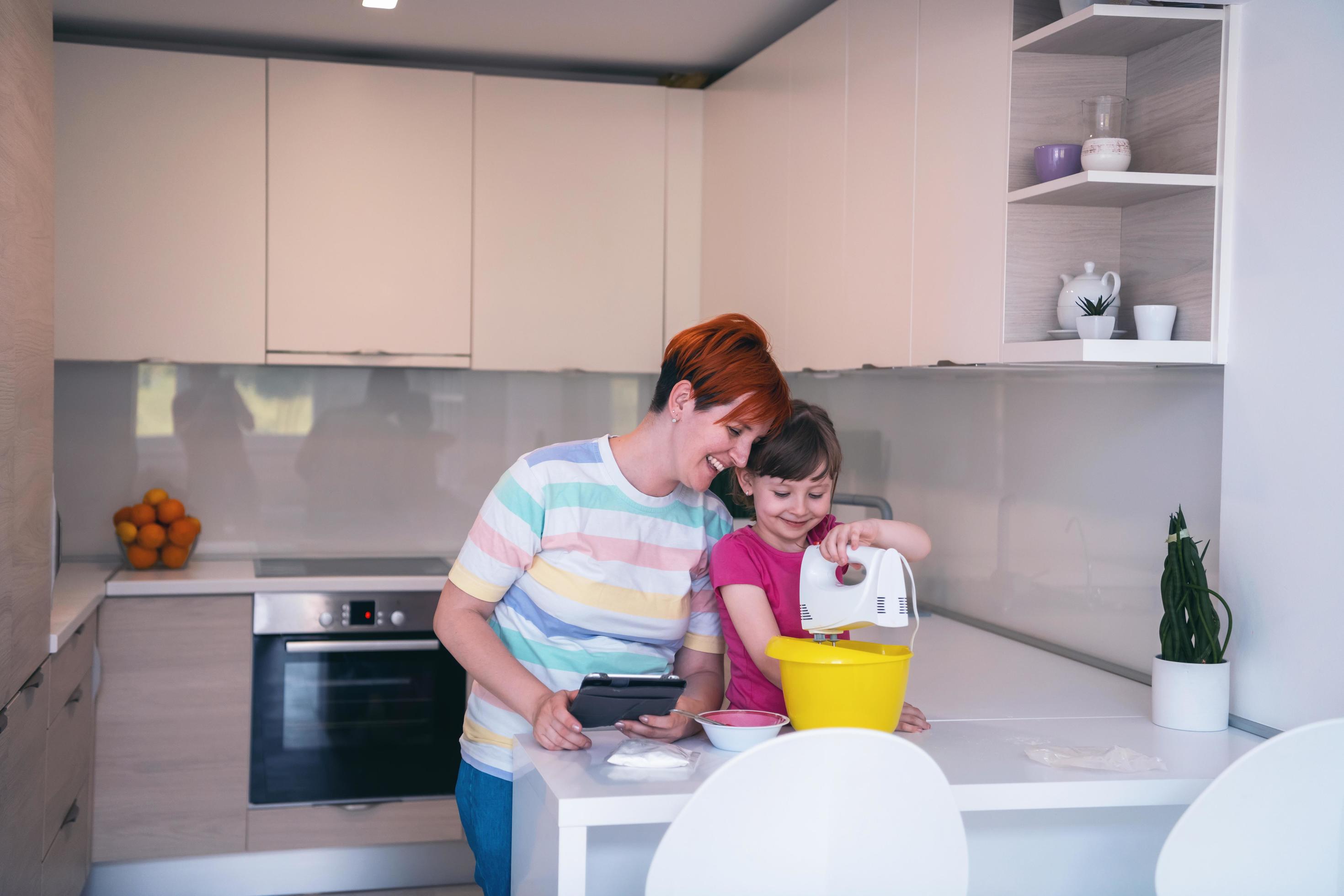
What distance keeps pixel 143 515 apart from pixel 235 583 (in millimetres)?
441

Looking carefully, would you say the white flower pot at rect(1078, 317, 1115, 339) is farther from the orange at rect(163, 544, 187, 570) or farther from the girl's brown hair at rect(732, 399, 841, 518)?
the orange at rect(163, 544, 187, 570)

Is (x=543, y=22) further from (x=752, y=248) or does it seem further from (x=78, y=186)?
(x=78, y=186)

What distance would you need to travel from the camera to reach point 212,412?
3.55m

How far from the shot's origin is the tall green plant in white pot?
172 centimetres

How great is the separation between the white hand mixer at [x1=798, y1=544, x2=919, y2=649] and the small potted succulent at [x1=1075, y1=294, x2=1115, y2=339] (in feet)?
1.65

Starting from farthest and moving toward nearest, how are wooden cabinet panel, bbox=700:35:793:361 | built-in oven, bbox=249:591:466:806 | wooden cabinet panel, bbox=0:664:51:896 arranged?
1. built-in oven, bbox=249:591:466:806
2. wooden cabinet panel, bbox=700:35:793:361
3. wooden cabinet panel, bbox=0:664:51:896

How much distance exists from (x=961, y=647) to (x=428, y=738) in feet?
5.04

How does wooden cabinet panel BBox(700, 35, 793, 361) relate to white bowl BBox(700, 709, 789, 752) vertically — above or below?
above

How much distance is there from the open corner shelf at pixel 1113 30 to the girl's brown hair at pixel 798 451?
719 millimetres

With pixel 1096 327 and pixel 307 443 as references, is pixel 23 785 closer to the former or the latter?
pixel 307 443

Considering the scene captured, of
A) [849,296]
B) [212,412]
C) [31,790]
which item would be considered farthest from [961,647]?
[212,412]

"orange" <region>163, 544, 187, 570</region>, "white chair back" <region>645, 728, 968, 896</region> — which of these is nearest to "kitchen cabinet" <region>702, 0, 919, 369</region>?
"white chair back" <region>645, 728, 968, 896</region>

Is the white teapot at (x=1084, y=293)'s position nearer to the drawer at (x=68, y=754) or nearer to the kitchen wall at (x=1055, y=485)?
the kitchen wall at (x=1055, y=485)

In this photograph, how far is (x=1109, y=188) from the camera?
180cm
